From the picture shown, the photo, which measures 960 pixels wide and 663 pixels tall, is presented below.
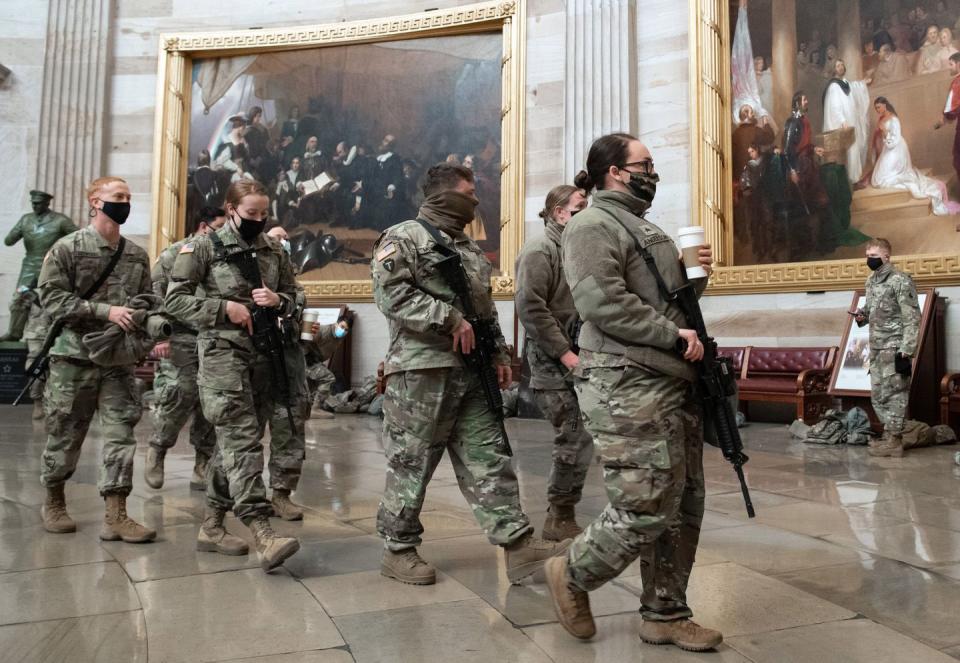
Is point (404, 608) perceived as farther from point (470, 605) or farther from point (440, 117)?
point (440, 117)

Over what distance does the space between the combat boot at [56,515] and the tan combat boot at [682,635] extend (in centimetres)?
318

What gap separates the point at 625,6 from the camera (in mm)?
11500

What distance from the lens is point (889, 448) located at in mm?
7484

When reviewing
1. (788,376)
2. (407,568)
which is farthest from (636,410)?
(788,376)

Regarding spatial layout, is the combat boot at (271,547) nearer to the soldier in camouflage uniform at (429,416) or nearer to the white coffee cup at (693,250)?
the soldier in camouflage uniform at (429,416)

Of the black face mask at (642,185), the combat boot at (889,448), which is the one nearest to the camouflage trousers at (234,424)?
the black face mask at (642,185)

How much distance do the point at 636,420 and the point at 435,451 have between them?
1.20 metres

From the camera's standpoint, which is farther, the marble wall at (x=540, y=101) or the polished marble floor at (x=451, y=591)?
the marble wall at (x=540, y=101)

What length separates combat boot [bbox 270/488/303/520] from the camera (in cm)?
476

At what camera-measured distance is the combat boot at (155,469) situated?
573 cm

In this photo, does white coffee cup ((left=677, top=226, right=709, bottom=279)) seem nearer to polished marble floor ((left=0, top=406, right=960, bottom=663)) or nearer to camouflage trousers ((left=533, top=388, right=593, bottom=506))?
polished marble floor ((left=0, top=406, right=960, bottom=663))

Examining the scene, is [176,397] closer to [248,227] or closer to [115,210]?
[115,210]

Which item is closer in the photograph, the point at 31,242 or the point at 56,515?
the point at 56,515

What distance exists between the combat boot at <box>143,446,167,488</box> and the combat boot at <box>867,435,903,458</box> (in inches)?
231
